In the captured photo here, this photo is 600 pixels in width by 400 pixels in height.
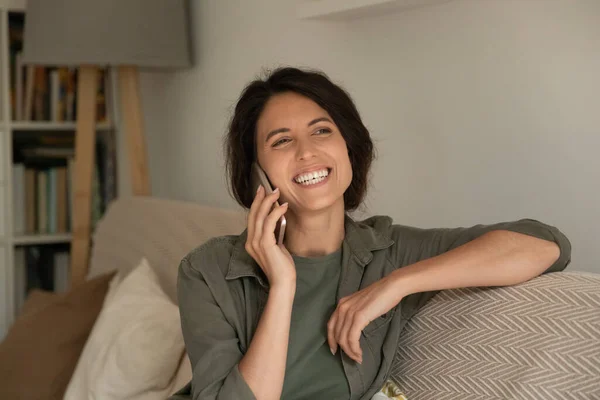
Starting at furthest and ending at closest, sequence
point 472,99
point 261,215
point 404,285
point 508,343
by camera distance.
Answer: point 472,99, point 261,215, point 404,285, point 508,343

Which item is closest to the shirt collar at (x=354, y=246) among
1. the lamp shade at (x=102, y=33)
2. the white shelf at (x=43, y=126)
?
the lamp shade at (x=102, y=33)

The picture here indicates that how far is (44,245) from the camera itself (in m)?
3.62

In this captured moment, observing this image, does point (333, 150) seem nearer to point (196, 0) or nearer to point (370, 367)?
point (370, 367)

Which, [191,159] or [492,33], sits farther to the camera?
[191,159]

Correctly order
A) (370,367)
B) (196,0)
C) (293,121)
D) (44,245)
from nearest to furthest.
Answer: (370,367) < (293,121) < (196,0) < (44,245)

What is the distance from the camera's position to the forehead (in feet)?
5.13

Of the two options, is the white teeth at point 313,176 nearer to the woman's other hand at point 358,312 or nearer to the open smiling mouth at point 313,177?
the open smiling mouth at point 313,177

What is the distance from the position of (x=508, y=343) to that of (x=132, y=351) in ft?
3.34

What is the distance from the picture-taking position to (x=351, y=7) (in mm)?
1909

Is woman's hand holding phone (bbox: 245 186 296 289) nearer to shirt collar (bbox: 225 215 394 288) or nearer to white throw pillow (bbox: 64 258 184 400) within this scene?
shirt collar (bbox: 225 215 394 288)

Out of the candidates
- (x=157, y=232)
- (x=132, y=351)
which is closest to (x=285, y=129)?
(x=132, y=351)

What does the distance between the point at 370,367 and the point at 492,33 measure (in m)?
0.78

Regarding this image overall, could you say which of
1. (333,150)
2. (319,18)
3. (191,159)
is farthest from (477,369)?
(191,159)

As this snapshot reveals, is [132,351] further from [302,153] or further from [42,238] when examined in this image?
[42,238]
